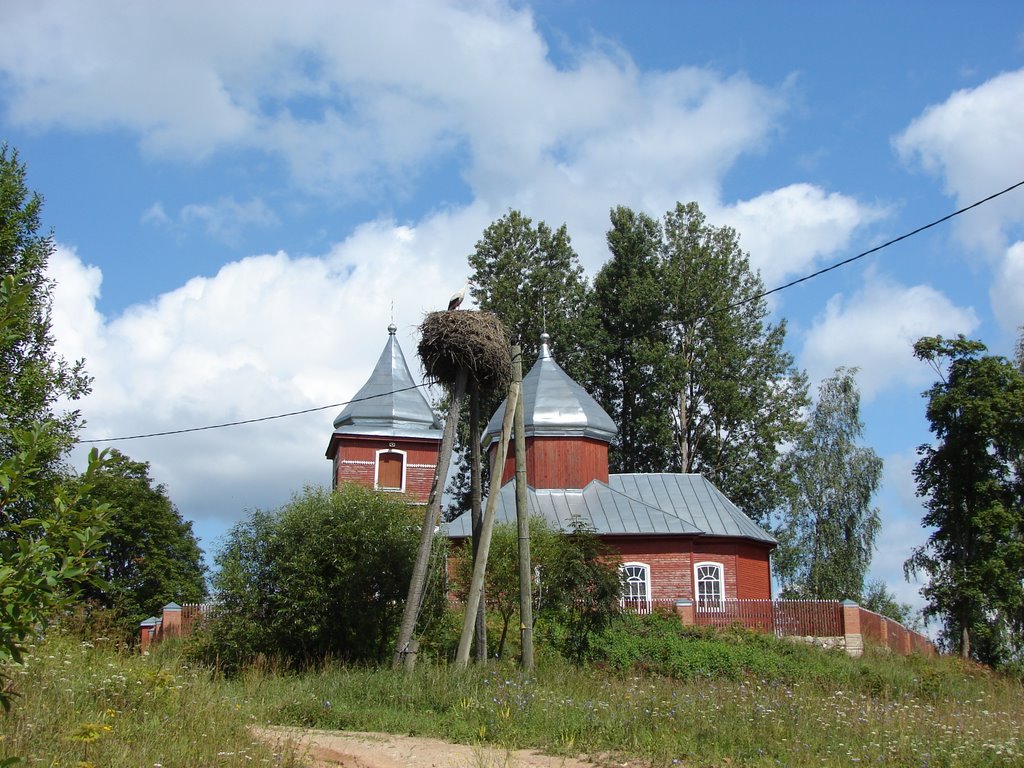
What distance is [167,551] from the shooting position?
123 ft

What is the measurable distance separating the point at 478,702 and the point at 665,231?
1286 inches

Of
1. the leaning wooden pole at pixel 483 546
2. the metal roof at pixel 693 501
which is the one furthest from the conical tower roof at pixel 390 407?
the leaning wooden pole at pixel 483 546

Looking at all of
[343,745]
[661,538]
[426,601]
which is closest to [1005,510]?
[661,538]

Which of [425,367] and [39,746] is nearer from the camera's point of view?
[39,746]

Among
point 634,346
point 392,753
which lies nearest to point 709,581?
point 634,346

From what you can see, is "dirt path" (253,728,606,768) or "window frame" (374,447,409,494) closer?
"dirt path" (253,728,606,768)

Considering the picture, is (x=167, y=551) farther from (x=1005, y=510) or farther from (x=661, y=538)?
(x=1005, y=510)

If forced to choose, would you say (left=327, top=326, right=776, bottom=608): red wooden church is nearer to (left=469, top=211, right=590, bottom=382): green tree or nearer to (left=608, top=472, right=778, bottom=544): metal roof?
(left=608, top=472, right=778, bottom=544): metal roof

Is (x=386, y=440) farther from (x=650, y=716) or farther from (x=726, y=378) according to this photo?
(x=650, y=716)

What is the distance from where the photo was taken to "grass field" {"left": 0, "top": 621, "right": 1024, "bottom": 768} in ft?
25.3

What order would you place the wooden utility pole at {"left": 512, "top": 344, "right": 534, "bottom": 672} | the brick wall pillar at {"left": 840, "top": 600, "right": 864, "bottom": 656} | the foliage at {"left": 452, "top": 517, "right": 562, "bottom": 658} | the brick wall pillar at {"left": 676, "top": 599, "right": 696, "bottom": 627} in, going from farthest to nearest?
the brick wall pillar at {"left": 840, "top": 600, "right": 864, "bottom": 656}
the brick wall pillar at {"left": 676, "top": 599, "right": 696, "bottom": 627}
the foliage at {"left": 452, "top": 517, "right": 562, "bottom": 658}
the wooden utility pole at {"left": 512, "top": 344, "right": 534, "bottom": 672}

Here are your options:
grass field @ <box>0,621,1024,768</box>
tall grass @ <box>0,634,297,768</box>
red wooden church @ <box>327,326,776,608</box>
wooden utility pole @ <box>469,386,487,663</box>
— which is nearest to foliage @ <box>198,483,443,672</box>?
wooden utility pole @ <box>469,386,487,663</box>

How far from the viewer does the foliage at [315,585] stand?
17453mm

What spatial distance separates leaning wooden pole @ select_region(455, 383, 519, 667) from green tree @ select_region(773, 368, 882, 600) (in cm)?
2394
